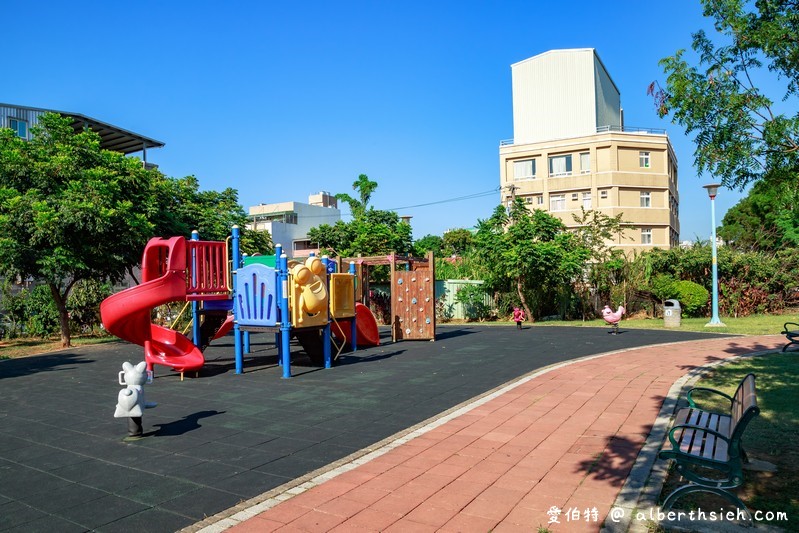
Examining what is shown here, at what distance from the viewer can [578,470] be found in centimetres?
477

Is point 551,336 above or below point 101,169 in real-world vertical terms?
below

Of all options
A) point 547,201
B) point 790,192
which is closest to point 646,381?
point 790,192

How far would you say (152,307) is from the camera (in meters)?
10.0

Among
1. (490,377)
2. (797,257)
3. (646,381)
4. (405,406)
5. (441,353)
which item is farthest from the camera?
(797,257)

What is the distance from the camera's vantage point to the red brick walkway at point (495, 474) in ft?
12.6

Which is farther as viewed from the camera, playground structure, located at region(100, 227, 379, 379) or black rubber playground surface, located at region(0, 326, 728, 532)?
playground structure, located at region(100, 227, 379, 379)

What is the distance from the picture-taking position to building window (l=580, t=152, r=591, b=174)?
151 ft

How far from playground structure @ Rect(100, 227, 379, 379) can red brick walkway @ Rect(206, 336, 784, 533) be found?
14.3 ft

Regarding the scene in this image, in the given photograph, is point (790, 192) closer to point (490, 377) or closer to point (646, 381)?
point (646, 381)

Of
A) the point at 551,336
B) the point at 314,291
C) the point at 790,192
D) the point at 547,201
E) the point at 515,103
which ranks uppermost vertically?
the point at 515,103

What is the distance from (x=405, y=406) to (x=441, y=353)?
5.76 meters

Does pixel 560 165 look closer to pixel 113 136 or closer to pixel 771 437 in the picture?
pixel 113 136

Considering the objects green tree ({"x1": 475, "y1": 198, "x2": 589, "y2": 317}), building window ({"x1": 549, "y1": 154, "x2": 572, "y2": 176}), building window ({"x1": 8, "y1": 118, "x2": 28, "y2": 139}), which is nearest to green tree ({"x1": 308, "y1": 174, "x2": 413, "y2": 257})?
green tree ({"x1": 475, "y1": 198, "x2": 589, "y2": 317})

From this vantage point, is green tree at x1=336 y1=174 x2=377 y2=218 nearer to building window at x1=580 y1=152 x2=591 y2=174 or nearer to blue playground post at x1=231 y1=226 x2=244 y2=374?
building window at x1=580 y1=152 x2=591 y2=174
